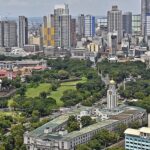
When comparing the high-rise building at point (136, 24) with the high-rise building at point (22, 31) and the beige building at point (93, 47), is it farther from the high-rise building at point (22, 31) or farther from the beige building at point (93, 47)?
the beige building at point (93, 47)

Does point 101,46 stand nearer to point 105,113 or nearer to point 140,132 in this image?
point 105,113

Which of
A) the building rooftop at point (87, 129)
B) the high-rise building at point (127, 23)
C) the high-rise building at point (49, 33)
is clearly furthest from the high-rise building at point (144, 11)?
the building rooftop at point (87, 129)

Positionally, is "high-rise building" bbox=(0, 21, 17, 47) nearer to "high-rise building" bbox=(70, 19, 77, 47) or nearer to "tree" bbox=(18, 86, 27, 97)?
"high-rise building" bbox=(70, 19, 77, 47)

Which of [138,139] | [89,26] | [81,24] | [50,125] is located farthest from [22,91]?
[81,24]

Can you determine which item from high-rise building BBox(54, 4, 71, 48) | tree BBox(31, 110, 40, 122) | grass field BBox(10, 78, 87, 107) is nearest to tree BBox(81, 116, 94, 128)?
tree BBox(31, 110, 40, 122)

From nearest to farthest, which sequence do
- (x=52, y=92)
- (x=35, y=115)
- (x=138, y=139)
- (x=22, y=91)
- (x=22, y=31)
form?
(x=138, y=139) → (x=35, y=115) → (x=22, y=91) → (x=52, y=92) → (x=22, y=31)

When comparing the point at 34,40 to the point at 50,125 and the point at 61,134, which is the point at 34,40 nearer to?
the point at 50,125
